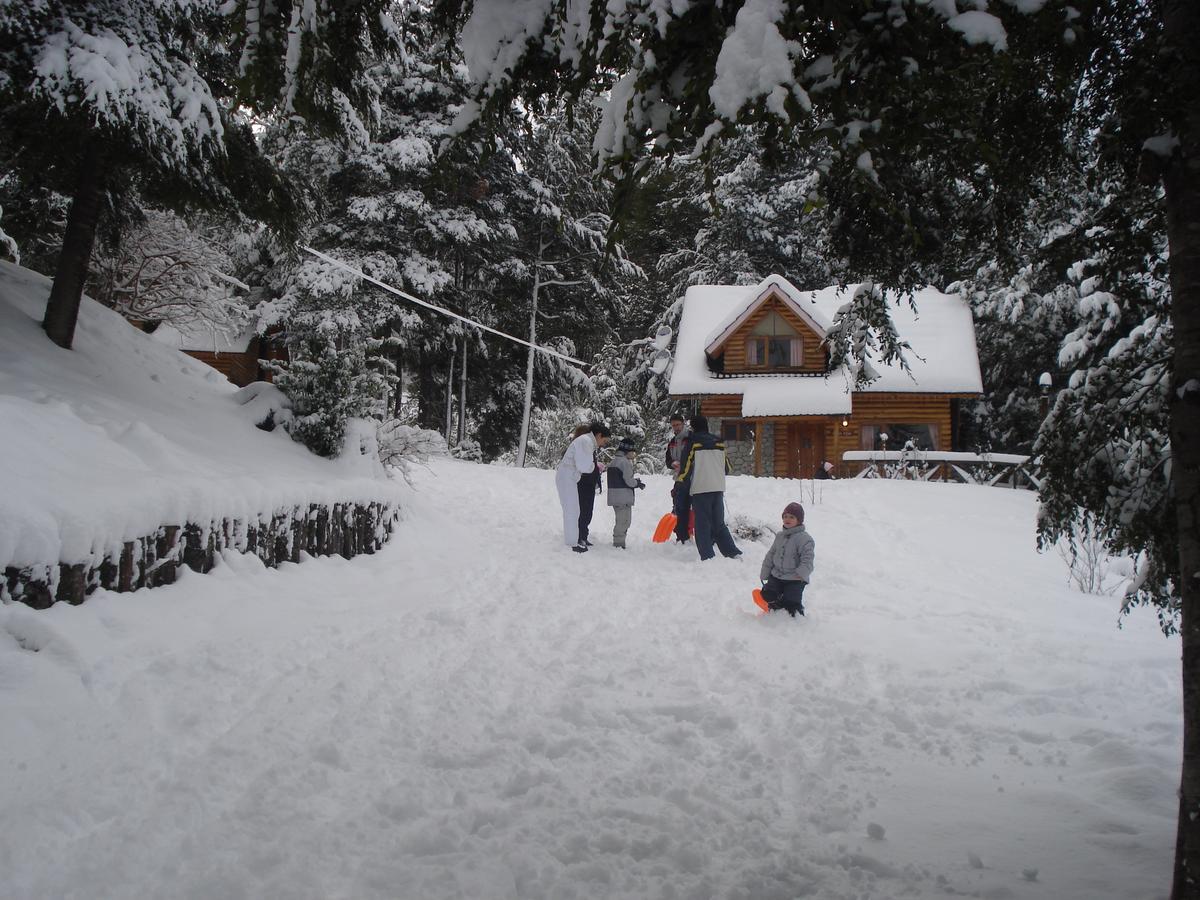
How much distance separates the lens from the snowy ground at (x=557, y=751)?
7.50ft

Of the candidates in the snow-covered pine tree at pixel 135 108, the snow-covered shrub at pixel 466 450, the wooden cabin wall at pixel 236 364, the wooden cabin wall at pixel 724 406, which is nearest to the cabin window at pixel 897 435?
the wooden cabin wall at pixel 724 406

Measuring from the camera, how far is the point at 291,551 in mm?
5781

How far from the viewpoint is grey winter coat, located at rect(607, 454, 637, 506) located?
9781mm

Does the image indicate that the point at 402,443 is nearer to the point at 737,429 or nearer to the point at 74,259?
the point at 74,259

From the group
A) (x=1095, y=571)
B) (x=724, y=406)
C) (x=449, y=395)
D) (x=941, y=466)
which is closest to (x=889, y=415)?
(x=941, y=466)

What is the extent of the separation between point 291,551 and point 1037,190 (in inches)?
221

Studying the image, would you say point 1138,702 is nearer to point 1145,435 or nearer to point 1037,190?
point 1145,435

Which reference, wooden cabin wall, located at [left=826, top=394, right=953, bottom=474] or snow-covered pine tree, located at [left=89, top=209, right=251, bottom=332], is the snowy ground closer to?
snow-covered pine tree, located at [left=89, top=209, right=251, bottom=332]

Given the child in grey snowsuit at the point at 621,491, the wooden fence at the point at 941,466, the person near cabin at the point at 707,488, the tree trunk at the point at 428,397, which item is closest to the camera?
the person near cabin at the point at 707,488

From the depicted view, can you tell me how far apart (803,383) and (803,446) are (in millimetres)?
2247

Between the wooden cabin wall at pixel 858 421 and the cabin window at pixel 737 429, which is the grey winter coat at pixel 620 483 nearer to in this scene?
the wooden cabin wall at pixel 858 421

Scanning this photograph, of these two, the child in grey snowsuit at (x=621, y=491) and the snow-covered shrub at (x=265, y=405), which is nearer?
the snow-covered shrub at (x=265, y=405)

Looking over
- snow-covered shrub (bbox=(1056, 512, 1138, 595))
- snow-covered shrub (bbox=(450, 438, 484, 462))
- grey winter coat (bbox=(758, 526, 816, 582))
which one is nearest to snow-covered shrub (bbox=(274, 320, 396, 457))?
grey winter coat (bbox=(758, 526, 816, 582))

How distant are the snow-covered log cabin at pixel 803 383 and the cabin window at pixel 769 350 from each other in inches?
1.2
